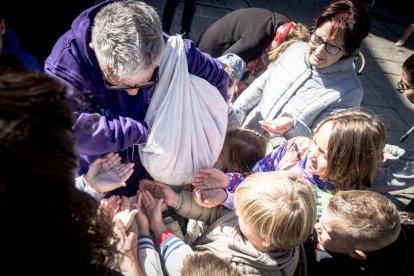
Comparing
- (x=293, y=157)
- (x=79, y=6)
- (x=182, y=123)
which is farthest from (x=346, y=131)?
(x=79, y=6)

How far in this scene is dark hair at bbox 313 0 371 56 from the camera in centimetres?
199

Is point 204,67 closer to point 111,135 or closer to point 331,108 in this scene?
point 111,135

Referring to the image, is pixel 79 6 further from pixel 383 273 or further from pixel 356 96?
pixel 383 273

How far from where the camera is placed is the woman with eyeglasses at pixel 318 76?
79.3 inches

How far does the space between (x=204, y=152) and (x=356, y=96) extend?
1129 mm

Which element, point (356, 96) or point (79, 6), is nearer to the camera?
point (356, 96)

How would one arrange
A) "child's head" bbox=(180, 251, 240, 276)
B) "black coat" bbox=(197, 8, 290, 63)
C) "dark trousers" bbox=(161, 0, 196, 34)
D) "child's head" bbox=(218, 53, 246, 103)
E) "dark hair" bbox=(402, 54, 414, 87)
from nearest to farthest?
"child's head" bbox=(180, 251, 240, 276) < "dark hair" bbox=(402, 54, 414, 87) < "child's head" bbox=(218, 53, 246, 103) < "black coat" bbox=(197, 8, 290, 63) < "dark trousers" bbox=(161, 0, 196, 34)

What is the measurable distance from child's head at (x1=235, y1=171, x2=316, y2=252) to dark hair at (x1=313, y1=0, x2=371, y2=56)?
3.51 feet

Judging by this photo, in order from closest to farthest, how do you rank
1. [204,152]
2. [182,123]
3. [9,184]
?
[9,184] < [182,123] < [204,152]

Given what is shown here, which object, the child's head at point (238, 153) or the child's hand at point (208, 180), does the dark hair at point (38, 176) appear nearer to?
the child's hand at point (208, 180)

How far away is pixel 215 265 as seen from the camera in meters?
1.20

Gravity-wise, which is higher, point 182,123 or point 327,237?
point 182,123

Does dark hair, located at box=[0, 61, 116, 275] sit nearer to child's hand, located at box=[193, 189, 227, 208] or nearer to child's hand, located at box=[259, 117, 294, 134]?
child's hand, located at box=[193, 189, 227, 208]

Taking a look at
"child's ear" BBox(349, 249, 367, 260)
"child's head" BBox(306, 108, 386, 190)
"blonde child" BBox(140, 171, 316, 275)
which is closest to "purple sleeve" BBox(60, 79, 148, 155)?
"blonde child" BBox(140, 171, 316, 275)
